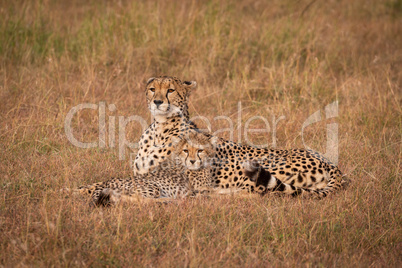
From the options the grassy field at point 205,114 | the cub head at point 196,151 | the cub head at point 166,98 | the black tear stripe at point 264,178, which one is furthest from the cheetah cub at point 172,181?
the black tear stripe at point 264,178

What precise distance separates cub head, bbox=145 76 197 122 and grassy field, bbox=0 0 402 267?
60 centimetres

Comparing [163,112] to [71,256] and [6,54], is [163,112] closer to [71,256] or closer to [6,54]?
[71,256]

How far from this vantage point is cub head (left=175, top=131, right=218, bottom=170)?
421cm

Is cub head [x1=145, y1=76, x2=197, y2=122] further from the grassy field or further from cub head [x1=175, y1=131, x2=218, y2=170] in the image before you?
the grassy field

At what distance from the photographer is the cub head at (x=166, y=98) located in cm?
433

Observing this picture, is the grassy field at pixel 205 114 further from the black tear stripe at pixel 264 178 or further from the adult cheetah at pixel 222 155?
the adult cheetah at pixel 222 155

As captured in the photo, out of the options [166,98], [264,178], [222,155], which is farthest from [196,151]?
[264,178]

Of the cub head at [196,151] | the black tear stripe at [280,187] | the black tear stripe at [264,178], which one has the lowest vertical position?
the black tear stripe at [280,187]

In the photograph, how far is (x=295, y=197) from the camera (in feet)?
12.9

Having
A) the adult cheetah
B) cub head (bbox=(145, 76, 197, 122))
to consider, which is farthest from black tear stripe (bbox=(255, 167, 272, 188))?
cub head (bbox=(145, 76, 197, 122))

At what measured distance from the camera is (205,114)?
5.70 m

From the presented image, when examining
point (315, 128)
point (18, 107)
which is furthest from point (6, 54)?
point (315, 128)

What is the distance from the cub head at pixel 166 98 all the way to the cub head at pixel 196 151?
0.28 metres

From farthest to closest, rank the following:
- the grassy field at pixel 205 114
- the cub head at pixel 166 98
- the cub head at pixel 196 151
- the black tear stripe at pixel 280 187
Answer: the cub head at pixel 166 98 → the cub head at pixel 196 151 → the black tear stripe at pixel 280 187 → the grassy field at pixel 205 114
